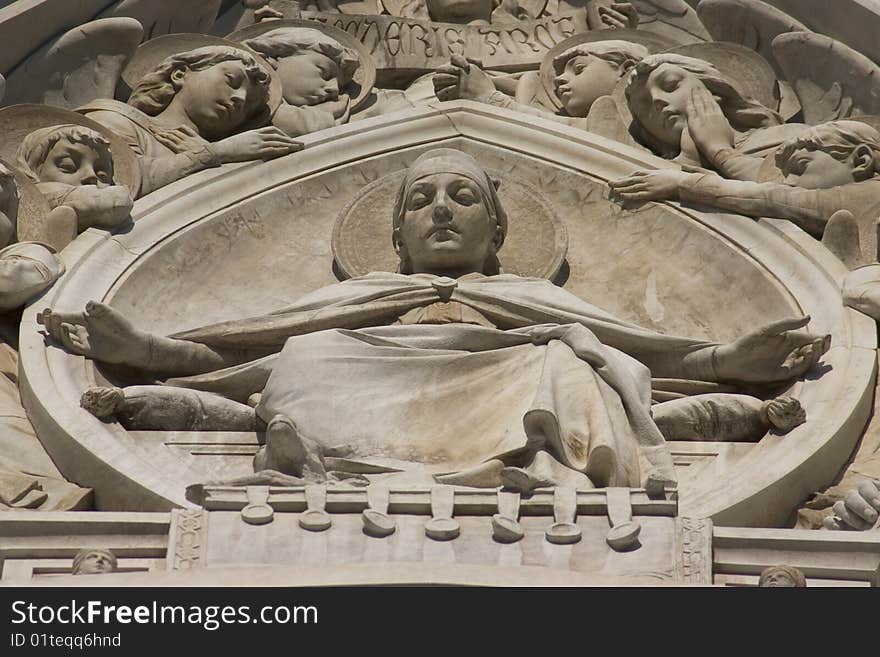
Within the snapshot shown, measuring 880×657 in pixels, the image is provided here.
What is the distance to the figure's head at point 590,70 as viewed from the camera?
1442cm

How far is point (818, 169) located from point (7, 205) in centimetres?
409

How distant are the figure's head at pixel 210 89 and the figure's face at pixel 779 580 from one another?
5231 mm

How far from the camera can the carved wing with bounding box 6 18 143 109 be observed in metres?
14.1

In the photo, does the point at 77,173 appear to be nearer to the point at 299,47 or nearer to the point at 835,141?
the point at 299,47

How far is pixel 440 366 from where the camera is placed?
11453 mm

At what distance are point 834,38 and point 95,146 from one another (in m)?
4.21

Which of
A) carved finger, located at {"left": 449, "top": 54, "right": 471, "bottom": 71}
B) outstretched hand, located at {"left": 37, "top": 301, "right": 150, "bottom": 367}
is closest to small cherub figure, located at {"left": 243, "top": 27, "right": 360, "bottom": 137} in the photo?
carved finger, located at {"left": 449, "top": 54, "right": 471, "bottom": 71}

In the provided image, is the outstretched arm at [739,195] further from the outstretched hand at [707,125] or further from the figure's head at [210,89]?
the figure's head at [210,89]

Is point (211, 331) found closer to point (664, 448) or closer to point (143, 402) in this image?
point (143, 402)

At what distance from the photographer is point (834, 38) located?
47.2ft

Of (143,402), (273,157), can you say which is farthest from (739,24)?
(143,402)

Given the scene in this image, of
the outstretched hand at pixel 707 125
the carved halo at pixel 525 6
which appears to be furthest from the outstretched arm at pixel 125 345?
the carved halo at pixel 525 6

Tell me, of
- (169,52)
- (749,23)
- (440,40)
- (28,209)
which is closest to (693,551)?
(28,209)

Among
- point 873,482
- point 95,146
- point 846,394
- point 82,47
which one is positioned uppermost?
point 82,47
